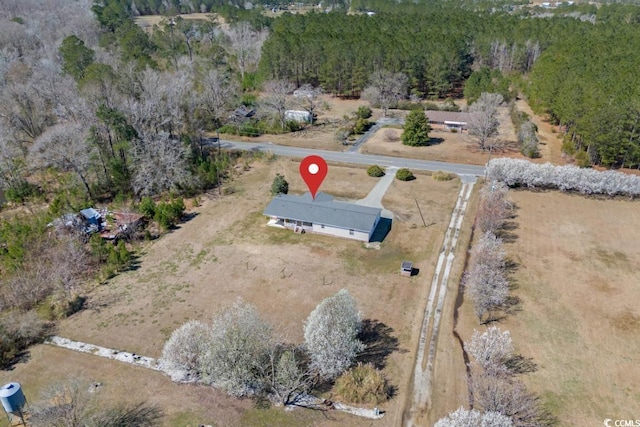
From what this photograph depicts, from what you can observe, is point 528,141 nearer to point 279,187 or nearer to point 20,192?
point 279,187

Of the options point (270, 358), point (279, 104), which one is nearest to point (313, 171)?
point (279, 104)

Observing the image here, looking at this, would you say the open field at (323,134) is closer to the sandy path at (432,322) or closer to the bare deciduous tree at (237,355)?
the sandy path at (432,322)

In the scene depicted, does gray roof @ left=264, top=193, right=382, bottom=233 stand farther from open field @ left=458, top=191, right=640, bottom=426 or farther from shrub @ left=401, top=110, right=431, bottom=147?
shrub @ left=401, top=110, right=431, bottom=147

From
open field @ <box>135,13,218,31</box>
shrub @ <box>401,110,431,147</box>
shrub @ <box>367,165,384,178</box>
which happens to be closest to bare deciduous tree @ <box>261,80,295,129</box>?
shrub @ <box>401,110,431,147</box>

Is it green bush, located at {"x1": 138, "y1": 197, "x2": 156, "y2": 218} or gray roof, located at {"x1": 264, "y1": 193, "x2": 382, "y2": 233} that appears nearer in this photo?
gray roof, located at {"x1": 264, "y1": 193, "x2": 382, "y2": 233}

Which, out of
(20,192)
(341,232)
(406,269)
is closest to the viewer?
(406,269)

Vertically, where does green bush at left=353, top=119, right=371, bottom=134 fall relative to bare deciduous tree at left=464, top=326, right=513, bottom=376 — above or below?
above

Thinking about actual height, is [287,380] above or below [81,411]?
above
